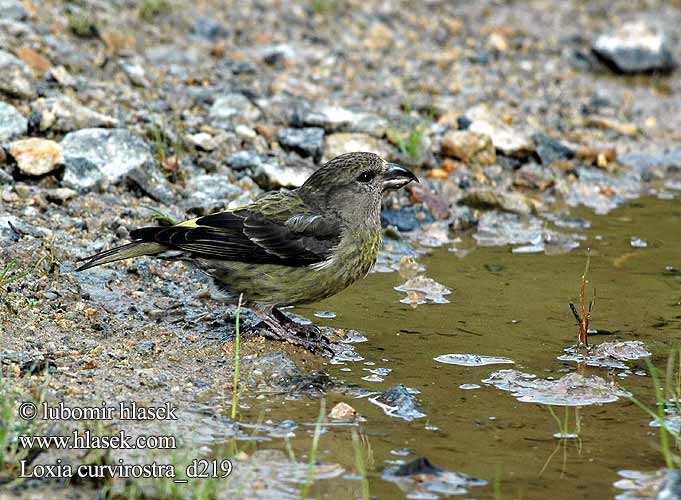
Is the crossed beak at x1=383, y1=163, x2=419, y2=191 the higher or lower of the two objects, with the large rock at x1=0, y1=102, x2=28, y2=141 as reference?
lower

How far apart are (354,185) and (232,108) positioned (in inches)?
116

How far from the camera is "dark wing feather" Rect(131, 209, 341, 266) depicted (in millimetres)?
6379

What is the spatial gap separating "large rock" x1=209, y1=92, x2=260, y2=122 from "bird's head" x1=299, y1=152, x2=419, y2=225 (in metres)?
2.58

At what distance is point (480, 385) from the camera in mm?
5680

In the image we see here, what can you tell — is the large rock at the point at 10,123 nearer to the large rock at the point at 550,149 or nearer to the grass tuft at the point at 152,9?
the grass tuft at the point at 152,9

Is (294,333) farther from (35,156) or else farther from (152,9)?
(152,9)

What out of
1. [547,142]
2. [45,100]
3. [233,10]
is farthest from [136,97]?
[547,142]

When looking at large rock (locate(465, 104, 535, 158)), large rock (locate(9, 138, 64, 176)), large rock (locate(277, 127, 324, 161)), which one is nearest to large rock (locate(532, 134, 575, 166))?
large rock (locate(465, 104, 535, 158))

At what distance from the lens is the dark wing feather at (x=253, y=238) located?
20.9ft

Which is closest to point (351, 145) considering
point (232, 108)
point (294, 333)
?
point (232, 108)

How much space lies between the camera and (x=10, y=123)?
8023 millimetres

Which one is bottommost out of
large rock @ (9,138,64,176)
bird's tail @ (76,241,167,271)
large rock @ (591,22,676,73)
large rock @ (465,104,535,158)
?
bird's tail @ (76,241,167,271)

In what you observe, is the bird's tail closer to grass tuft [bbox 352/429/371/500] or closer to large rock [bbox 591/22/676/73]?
grass tuft [bbox 352/429/371/500]

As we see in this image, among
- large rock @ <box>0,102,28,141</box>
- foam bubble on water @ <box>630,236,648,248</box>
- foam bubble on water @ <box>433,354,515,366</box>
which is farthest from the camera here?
foam bubble on water @ <box>630,236,648,248</box>
